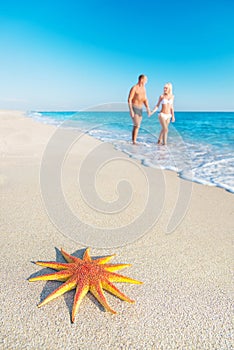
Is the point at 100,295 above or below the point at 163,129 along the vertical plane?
above

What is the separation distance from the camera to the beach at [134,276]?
4.53 feet

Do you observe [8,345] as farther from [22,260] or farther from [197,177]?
[197,177]

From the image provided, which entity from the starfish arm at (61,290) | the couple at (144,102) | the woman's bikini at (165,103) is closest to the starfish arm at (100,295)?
the starfish arm at (61,290)

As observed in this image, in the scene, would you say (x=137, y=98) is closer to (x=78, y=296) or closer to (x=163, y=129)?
(x=163, y=129)

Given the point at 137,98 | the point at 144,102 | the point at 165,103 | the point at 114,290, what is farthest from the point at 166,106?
the point at 114,290

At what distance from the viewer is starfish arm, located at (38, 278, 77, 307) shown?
145cm

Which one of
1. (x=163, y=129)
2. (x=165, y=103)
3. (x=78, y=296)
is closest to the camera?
(x=78, y=296)

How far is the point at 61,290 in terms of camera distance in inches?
57.2

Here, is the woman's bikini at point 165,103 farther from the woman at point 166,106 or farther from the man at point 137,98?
the man at point 137,98

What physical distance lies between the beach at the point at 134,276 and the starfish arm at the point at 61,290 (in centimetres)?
9

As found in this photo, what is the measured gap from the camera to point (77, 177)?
418 cm

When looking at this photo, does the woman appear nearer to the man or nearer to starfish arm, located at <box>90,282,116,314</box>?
the man

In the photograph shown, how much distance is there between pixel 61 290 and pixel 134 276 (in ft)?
2.07

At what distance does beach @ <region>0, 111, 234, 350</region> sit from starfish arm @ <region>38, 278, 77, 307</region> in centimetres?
9
